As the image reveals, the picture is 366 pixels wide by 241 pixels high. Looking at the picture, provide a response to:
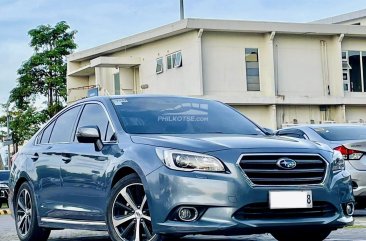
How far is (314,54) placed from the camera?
42.3 m

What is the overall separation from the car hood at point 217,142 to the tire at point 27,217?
228cm

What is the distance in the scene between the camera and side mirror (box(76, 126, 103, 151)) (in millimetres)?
8164

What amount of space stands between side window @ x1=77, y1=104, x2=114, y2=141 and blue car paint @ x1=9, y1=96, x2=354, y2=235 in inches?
4.6

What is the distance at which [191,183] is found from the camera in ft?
23.0

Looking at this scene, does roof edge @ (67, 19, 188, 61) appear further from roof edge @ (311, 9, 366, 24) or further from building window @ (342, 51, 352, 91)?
roof edge @ (311, 9, 366, 24)

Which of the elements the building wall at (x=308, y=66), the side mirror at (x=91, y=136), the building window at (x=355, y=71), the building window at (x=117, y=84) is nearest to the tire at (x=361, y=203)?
the side mirror at (x=91, y=136)

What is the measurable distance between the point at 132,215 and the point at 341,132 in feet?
23.2

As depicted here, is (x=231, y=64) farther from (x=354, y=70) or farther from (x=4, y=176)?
(x=4, y=176)

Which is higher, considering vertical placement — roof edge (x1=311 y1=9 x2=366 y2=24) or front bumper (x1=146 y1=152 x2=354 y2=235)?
roof edge (x1=311 y1=9 x2=366 y2=24)

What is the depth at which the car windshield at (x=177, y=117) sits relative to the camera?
8.27 metres

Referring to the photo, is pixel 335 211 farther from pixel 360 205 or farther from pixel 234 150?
pixel 360 205

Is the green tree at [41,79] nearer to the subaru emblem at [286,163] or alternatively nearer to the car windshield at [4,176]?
the car windshield at [4,176]

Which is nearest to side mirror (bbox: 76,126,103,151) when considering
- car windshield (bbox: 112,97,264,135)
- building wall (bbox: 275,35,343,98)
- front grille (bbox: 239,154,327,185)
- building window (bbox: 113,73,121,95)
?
car windshield (bbox: 112,97,264,135)

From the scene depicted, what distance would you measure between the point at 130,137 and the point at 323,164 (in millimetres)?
1737
